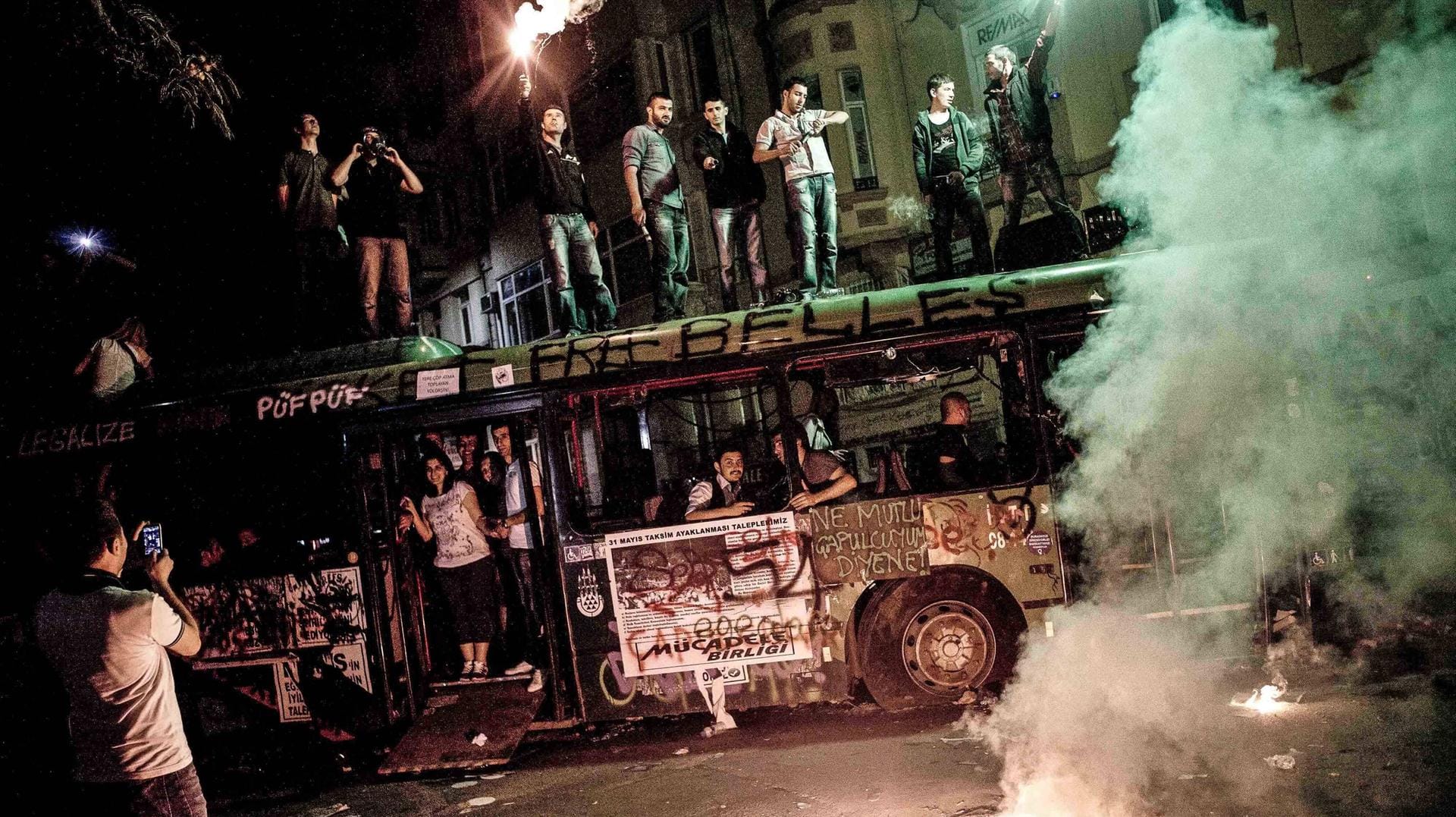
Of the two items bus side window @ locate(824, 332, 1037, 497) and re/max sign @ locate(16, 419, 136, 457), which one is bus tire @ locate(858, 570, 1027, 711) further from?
re/max sign @ locate(16, 419, 136, 457)

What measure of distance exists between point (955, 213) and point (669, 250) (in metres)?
2.83

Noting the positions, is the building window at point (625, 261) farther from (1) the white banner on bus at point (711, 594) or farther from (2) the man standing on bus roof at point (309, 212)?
(1) the white banner on bus at point (711, 594)

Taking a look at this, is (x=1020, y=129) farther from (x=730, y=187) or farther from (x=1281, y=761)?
(x=1281, y=761)

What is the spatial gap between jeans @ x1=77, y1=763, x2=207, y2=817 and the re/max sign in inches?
175

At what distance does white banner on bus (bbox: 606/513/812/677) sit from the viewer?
631 cm

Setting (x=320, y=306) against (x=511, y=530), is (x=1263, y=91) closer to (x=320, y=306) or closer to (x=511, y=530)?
(x=511, y=530)

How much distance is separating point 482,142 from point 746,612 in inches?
896

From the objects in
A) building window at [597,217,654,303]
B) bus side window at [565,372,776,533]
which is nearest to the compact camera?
bus side window at [565,372,776,533]

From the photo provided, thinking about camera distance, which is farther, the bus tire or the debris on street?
the bus tire

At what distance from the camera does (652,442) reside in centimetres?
662

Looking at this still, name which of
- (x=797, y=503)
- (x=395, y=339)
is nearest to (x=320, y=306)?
(x=395, y=339)

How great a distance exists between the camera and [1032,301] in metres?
6.25

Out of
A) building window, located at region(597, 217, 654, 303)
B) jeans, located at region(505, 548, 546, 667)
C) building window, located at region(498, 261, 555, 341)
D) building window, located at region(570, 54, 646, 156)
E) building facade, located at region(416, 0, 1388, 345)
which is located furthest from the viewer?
building window, located at region(498, 261, 555, 341)

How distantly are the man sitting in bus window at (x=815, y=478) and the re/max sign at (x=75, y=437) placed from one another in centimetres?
539
